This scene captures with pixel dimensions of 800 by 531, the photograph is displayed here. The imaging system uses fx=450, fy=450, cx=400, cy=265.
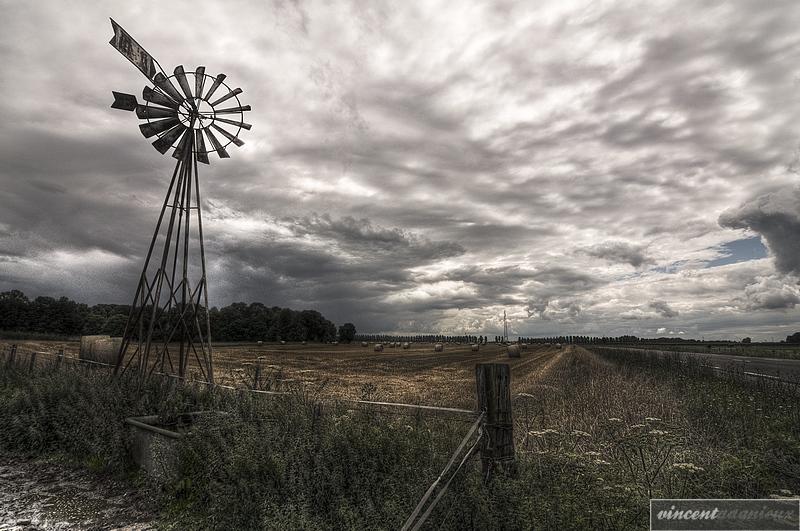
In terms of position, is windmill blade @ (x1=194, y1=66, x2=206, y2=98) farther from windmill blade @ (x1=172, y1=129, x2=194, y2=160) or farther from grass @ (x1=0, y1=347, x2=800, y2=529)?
grass @ (x1=0, y1=347, x2=800, y2=529)

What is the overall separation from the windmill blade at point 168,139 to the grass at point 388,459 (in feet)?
22.2


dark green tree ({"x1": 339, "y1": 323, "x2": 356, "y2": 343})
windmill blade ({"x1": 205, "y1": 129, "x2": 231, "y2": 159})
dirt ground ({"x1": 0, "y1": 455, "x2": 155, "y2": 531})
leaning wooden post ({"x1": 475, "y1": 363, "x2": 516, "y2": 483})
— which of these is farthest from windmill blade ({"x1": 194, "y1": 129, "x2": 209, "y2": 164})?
dark green tree ({"x1": 339, "y1": 323, "x2": 356, "y2": 343})

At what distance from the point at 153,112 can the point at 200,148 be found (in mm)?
1608

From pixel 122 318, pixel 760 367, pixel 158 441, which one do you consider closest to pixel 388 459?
pixel 158 441

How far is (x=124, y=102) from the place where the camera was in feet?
39.3

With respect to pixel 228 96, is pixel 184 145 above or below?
below

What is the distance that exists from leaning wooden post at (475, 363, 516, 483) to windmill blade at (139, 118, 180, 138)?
12.2m

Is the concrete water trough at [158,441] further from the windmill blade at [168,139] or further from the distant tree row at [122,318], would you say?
the distant tree row at [122,318]

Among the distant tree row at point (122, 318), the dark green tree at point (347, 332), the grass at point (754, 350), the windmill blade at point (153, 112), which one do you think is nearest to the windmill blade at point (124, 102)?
the windmill blade at point (153, 112)

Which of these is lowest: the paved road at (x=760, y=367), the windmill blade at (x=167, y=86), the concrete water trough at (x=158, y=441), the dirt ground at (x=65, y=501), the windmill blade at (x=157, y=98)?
the dirt ground at (x=65, y=501)

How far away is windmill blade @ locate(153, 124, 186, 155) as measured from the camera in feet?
42.9

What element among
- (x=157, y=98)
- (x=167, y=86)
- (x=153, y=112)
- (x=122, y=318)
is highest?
(x=167, y=86)

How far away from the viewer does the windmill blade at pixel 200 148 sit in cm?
1377

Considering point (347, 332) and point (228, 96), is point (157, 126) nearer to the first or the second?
point (228, 96)
